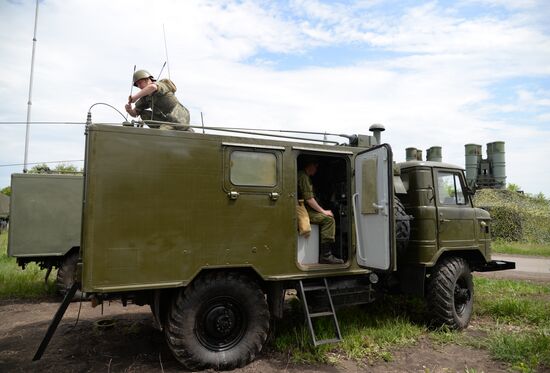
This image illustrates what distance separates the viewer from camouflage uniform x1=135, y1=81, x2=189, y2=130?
5.33m

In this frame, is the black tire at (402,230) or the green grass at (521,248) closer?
the black tire at (402,230)

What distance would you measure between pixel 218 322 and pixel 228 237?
38.2 inches

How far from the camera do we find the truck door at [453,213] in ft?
20.7

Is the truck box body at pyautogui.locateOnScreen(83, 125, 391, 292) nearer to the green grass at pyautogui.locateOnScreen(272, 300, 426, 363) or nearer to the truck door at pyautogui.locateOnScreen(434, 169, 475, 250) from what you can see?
the green grass at pyautogui.locateOnScreen(272, 300, 426, 363)

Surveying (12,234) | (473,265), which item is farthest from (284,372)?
(12,234)

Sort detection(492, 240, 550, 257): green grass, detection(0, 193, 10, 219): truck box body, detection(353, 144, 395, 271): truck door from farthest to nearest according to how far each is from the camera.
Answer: detection(0, 193, 10, 219): truck box body → detection(492, 240, 550, 257): green grass → detection(353, 144, 395, 271): truck door

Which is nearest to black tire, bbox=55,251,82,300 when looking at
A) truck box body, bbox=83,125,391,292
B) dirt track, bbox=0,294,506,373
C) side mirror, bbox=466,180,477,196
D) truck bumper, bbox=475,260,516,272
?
dirt track, bbox=0,294,506,373

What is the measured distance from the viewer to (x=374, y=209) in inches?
211

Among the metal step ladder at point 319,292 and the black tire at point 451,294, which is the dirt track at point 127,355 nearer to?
the black tire at point 451,294

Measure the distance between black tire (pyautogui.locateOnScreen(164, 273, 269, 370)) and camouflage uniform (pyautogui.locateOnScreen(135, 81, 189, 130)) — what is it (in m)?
2.09

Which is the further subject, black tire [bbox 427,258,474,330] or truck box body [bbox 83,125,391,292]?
black tire [bbox 427,258,474,330]

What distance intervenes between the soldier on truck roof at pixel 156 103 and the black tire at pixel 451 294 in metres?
4.24

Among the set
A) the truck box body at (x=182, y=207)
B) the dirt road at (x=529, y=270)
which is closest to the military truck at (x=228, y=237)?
the truck box body at (x=182, y=207)

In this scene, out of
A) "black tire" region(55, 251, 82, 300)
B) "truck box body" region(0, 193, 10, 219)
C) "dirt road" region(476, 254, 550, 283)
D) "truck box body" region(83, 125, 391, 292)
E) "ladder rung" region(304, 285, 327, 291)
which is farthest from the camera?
"truck box body" region(0, 193, 10, 219)
